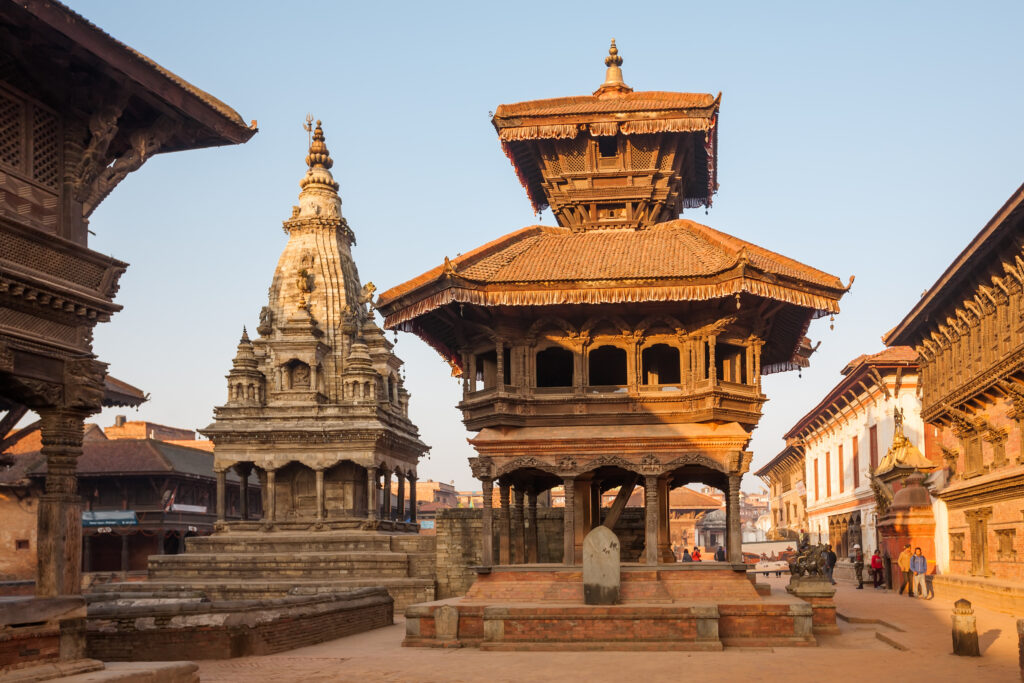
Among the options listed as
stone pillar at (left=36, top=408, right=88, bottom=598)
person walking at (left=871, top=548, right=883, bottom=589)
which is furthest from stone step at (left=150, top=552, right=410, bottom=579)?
stone pillar at (left=36, top=408, right=88, bottom=598)

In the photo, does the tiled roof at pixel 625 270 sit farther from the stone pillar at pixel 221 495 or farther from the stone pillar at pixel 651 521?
the stone pillar at pixel 221 495

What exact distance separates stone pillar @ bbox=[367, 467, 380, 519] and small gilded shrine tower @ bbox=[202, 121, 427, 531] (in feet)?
0.15

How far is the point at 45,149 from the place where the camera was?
512 inches

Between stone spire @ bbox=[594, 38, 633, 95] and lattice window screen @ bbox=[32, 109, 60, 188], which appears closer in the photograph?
lattice window screen @ bbox=[32, 109, 60, 188]

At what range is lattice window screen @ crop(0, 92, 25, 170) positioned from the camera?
12398 millimetres

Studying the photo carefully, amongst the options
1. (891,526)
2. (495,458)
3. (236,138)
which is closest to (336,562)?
(495,458)

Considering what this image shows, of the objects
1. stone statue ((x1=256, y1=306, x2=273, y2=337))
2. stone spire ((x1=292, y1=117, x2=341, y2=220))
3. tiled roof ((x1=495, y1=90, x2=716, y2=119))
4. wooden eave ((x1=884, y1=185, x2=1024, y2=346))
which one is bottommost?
wooden eave ((x1=884, y1=185, x2=1024, y2=346))

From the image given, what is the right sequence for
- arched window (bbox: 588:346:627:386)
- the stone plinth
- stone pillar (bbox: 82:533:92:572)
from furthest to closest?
stone pillar (bbox: 82:533:92:572) → arched window (bbox: 588:346:627:386) → the stone plinth

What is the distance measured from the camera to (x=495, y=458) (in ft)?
71.7

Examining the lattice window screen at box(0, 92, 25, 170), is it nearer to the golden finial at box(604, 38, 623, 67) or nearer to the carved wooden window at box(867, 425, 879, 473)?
the golden finial at box(604, 38, 623, 67)

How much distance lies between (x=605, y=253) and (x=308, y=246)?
2553 centimetres

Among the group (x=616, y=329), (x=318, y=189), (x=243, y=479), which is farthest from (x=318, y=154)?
(x=616, y=329)

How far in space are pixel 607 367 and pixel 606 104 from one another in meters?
6.42

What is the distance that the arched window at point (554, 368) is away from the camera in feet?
81.9
